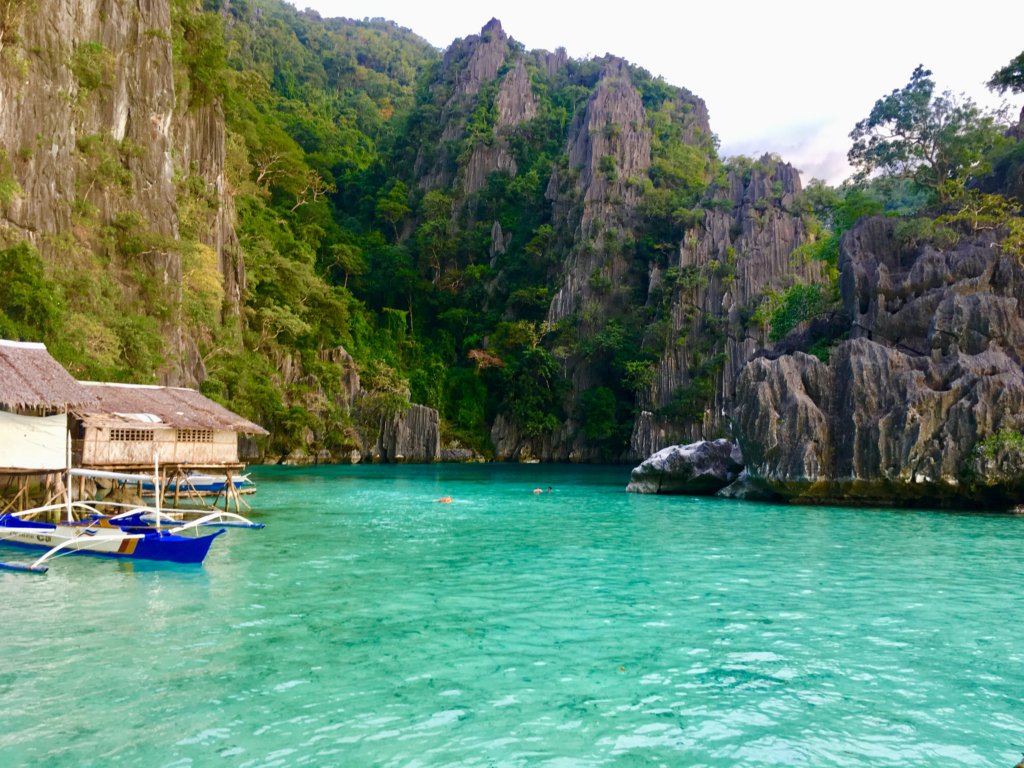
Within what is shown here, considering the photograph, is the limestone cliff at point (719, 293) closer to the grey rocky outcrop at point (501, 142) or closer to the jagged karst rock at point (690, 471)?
the jagged karst rock at point (690, 471)

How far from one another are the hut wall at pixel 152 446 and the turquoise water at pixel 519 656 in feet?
19.7

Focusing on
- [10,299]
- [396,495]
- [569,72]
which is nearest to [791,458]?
[396,495]

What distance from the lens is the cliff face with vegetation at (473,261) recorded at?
24000 millimetres

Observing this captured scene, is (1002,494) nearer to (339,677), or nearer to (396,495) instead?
(396,495)

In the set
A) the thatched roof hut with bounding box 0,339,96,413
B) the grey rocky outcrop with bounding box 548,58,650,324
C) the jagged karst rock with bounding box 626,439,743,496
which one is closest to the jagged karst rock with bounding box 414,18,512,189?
the grey rocky outcrop with bounding box 548,58,650,324

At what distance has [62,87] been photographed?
2688 centimetres

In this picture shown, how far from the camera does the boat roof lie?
19.2m

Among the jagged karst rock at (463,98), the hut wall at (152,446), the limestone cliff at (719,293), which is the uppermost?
the jagged karst rock at (463,98)

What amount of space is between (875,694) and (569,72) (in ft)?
250

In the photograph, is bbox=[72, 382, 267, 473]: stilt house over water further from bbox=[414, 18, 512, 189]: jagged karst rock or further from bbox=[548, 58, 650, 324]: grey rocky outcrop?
bbox=[414, 18, 512, 189]: jagged karst rock

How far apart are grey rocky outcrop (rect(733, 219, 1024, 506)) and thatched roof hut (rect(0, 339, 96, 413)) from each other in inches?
761

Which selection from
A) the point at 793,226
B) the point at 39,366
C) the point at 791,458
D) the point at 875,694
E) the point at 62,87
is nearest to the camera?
the point at 875,694

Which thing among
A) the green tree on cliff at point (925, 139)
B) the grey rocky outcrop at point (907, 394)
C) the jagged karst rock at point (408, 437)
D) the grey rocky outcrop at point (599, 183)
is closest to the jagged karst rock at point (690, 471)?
the grey rocky outcrop at point (907, 394)

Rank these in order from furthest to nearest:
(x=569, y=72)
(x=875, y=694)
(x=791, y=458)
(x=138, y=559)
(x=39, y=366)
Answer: (x=569, y=72) < (x=791, y=458) < (x=39, y=366) < (x=138, y=559) < (x=875, y=694)
